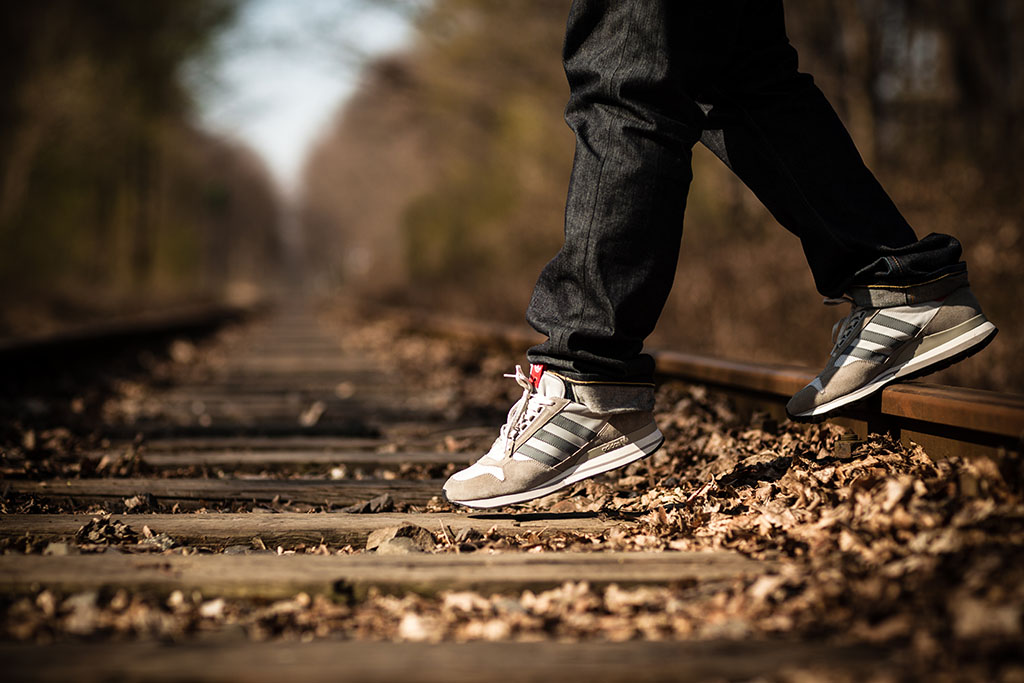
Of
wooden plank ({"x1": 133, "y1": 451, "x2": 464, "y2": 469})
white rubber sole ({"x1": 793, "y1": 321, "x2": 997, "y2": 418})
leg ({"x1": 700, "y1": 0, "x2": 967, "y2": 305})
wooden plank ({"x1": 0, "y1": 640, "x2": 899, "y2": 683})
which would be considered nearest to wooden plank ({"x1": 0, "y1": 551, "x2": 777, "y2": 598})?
wooden plank ({"x1": 0, "y1": 640, "x2": 899, "y2": 683})

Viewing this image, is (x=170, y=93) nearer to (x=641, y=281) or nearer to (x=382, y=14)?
(x=382, y=14)

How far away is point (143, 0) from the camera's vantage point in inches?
784

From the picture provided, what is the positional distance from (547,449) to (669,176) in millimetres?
699

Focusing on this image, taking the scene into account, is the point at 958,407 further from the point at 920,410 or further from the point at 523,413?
the point at 523,413

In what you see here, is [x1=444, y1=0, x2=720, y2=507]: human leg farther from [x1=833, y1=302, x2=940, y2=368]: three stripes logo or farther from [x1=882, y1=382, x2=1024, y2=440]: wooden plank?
[x1=882, y1=382, x2=1024, y2=440]: wooden plank

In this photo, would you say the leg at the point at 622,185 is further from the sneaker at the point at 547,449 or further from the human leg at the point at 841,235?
the human leg at the point at 841,235

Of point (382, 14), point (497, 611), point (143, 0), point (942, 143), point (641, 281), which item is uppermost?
point (143, 0)

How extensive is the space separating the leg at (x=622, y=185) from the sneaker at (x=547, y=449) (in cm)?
9

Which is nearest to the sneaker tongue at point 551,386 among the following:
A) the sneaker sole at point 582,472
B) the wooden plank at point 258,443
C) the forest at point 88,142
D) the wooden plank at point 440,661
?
the sneaker sole at point 582,472

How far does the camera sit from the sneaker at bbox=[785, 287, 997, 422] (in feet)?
7.25

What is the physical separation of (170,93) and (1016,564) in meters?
22.8

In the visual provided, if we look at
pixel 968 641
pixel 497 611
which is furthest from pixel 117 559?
pixel 968 641

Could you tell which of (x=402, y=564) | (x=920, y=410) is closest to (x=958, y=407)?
(x=920, y=410)

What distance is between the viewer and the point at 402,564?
174cm
